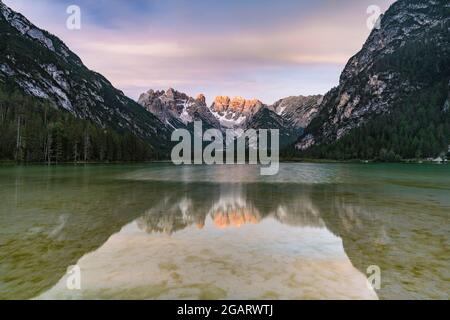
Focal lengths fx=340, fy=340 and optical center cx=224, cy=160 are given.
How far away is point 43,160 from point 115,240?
143589mm

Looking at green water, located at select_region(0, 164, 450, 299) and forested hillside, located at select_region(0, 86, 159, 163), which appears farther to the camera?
forested hillside, located at select_region(0, 86, 159, 163)

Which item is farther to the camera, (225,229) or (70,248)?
(225,229)

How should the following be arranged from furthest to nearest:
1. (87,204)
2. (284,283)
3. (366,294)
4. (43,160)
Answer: (43,160) < (87,204) < (284,283) < (366,294)

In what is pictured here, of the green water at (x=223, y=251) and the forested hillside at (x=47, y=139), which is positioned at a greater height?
the forested hillside at (x=47, y=139)

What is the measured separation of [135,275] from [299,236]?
1002 cm

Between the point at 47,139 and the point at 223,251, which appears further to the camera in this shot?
the point at 47,139

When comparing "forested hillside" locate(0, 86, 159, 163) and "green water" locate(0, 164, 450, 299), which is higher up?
"forested hillside" locate(0, 86, 159, 163)

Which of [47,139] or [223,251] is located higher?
[47,139]

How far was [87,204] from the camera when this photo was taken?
101 feet

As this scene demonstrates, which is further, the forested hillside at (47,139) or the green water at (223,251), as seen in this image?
the forested hillside at (47,139)
